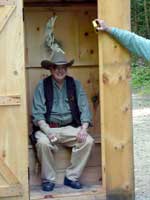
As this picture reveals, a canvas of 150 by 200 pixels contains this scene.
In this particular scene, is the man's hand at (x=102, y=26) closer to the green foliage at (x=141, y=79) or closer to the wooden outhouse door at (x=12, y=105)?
the wooden outhouse door at (x=12, y=105)

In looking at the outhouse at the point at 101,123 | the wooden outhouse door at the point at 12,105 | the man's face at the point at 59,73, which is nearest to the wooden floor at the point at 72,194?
the outhouse at the point at 101,123

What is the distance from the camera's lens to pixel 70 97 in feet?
21.8

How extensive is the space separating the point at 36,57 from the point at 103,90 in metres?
1.53

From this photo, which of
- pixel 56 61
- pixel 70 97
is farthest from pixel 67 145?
pixel 56 61

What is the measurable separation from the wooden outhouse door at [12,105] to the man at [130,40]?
0.82m

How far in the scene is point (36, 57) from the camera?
7250mm

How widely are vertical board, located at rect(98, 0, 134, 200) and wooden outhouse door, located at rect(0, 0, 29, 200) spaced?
800 millimetres

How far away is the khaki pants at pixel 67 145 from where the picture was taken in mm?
6266

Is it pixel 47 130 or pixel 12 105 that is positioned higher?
pixel 12 105

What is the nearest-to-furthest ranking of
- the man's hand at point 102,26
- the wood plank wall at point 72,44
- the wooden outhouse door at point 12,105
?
1. the wooden outhouse door at point 12,105
2. the man's hand at point 102,26
3. the wood plank wall at point 72,44

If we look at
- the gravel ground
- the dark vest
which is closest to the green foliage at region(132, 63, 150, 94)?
the gravel ground

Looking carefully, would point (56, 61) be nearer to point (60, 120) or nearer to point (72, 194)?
point (60, 120)

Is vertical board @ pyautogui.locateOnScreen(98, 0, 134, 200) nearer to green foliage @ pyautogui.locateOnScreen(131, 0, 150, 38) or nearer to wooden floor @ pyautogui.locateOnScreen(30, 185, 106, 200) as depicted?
wooden floor @ pyautogui.locateOnScreen(30, 185, 106, 200)

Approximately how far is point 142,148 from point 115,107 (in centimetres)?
348
